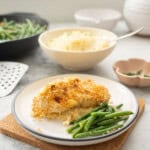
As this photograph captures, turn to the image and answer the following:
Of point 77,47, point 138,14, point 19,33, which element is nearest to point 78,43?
point 77,47

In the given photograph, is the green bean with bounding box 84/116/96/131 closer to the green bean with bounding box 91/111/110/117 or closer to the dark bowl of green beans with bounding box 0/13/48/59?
the green bean with bounding box 91/111/110/117

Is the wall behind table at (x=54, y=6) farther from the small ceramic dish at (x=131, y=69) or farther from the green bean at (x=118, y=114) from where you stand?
the green bean at (x=118, y=114)

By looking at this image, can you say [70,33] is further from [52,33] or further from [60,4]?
[60,4]

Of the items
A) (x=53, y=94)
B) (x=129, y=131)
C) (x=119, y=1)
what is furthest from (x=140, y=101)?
(x=119, y=1)

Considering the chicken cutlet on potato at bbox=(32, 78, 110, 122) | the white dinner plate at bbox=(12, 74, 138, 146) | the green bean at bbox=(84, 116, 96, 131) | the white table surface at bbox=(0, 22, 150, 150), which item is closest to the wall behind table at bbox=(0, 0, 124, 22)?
the white table surface at bbox=(0, 22, 150, 150)

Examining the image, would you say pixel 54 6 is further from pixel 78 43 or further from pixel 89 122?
pixel 89 122

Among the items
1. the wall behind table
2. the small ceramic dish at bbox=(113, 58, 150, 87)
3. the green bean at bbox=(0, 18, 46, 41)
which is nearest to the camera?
the small ceramic dish at bbox=(113, 58, 150, 87)
